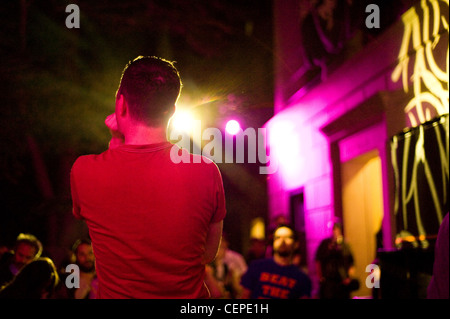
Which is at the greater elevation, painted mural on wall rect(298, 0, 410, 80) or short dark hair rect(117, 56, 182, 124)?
painted mural on wall rect(298, 0, 410, 80)

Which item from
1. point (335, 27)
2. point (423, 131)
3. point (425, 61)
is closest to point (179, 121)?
point (423, 131)

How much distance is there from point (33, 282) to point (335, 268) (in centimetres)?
453

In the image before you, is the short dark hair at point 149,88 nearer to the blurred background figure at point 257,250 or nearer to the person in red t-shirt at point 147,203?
the person in red t-shirt at point 147,203

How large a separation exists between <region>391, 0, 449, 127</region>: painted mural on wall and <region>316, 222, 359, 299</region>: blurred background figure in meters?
1.92

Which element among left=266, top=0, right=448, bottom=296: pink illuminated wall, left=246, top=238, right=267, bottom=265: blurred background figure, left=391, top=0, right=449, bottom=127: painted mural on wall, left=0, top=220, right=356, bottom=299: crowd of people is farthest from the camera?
left=246, top=238, right=267, bottom=265: blurred background figure

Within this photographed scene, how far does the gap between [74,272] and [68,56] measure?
622cm

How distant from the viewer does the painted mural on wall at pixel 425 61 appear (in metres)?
5.95

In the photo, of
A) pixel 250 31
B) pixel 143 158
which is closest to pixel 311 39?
pixel 250 31

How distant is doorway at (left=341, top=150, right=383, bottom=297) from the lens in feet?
29.3

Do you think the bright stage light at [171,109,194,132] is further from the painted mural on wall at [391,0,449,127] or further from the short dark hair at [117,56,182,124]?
the painted mural on wall at [391,0,449,127]

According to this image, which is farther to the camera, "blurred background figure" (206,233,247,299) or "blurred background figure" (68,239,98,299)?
"blurred background figure" (206,233,247,299)

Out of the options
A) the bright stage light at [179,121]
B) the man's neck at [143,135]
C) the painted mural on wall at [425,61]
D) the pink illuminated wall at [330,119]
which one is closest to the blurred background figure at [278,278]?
the pink illuminated wall at [330,119]

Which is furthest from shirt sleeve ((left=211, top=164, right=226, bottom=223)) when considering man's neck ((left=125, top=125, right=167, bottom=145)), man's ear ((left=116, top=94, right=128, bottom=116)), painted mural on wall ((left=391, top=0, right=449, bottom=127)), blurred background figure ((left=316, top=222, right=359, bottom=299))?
Answer: blurred background figure ((left=316, top=222, right=359, bottom=299))
